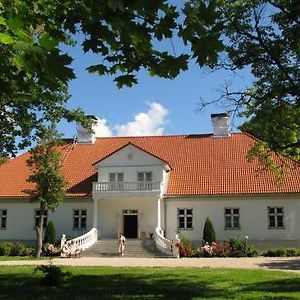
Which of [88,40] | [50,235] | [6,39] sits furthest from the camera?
[50,235]

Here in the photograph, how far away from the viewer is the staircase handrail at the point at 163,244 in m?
28.7

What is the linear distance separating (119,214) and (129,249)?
4029 mm

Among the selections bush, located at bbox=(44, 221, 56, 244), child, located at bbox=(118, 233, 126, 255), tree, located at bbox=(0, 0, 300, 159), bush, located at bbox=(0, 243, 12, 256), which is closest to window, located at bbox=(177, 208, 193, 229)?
child, located at bbox=(118, 233, 126, 255)

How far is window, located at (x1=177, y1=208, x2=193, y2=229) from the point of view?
32875 millimetres

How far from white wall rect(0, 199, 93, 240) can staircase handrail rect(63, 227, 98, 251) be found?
5.68 feet

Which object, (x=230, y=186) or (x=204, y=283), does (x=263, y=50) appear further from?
(x=230, y=186)

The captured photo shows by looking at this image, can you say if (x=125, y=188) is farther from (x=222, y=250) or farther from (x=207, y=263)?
(x=207, y=263)

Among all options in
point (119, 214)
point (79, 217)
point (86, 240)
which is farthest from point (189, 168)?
point (86, 240)

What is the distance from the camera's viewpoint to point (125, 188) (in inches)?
1293

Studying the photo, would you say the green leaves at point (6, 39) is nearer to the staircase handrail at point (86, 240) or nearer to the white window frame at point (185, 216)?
the staircase handrail at point (86, 240)

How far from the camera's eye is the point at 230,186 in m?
32.7

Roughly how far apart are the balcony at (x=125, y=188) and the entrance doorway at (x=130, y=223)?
6.43ft

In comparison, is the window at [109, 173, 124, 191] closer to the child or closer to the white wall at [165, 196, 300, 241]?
the white wall at [165, 196, 300, 241]

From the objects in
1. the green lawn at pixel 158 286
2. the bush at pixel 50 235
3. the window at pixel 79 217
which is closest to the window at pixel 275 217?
the window at pixel 79 217
